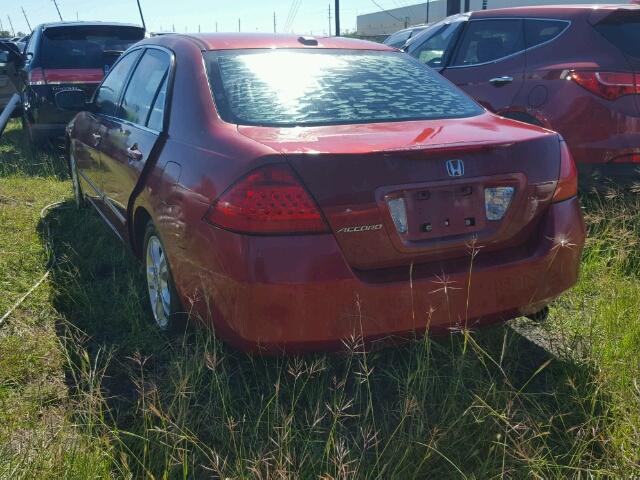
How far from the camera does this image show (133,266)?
4148 mm

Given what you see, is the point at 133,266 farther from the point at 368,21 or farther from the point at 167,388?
the point at 368,21

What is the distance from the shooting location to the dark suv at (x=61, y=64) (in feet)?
24.9

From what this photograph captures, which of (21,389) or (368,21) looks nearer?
(21,389)

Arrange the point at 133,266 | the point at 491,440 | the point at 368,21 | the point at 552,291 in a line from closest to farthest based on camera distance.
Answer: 1. the point at 491,440
2. the point at 552,291
3. the point at 133,266
4. the point at 368,21

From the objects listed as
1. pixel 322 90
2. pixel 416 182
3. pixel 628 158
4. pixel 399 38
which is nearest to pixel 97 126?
pixel 322 90

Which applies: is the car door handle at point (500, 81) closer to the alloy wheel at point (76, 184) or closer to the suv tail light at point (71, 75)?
the alloy wheel at point (76, 184)

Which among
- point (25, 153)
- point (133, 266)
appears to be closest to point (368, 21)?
point (25, 153)

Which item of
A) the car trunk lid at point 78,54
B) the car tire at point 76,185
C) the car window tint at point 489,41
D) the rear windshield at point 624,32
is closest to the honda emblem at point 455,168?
the rear windshield at point 624,32

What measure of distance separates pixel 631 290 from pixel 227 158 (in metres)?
2.25

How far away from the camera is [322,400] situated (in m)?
2.52

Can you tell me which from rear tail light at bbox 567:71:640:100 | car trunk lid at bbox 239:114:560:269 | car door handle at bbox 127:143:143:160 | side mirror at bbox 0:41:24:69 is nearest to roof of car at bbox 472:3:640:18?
rear tail light at bbox 567:71:640:100

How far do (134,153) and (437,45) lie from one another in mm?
4196

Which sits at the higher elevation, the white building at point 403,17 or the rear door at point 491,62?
the rear door at point 491,62

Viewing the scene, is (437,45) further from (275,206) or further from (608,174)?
(275,206)
